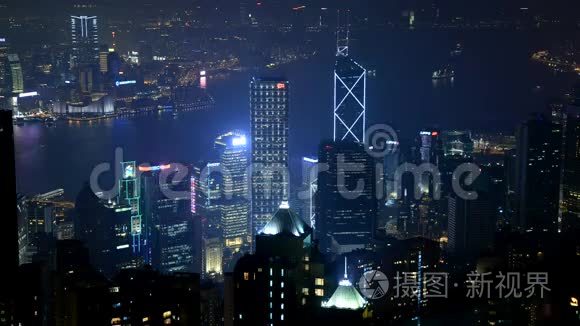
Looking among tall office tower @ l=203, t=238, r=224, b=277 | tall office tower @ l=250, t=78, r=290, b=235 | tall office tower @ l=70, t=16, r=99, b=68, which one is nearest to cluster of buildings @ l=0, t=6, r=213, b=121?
tall office tower @ l=70, t=16, r=99, b=68

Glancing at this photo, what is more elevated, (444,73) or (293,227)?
(444,73)

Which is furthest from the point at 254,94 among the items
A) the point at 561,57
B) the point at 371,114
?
the point at 561,57

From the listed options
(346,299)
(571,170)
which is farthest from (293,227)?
(571,170)

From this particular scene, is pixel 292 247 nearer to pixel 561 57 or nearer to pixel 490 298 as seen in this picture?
pixel 490 298

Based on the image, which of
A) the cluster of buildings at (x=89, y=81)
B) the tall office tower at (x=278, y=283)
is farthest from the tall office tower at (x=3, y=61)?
the tall office tower at (x=278, y=283)

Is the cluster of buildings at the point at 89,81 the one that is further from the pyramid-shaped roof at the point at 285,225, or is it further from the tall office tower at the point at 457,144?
the pyramid-shaped roof at the point at 285,225

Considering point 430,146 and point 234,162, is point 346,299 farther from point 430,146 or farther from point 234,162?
point 430,146
